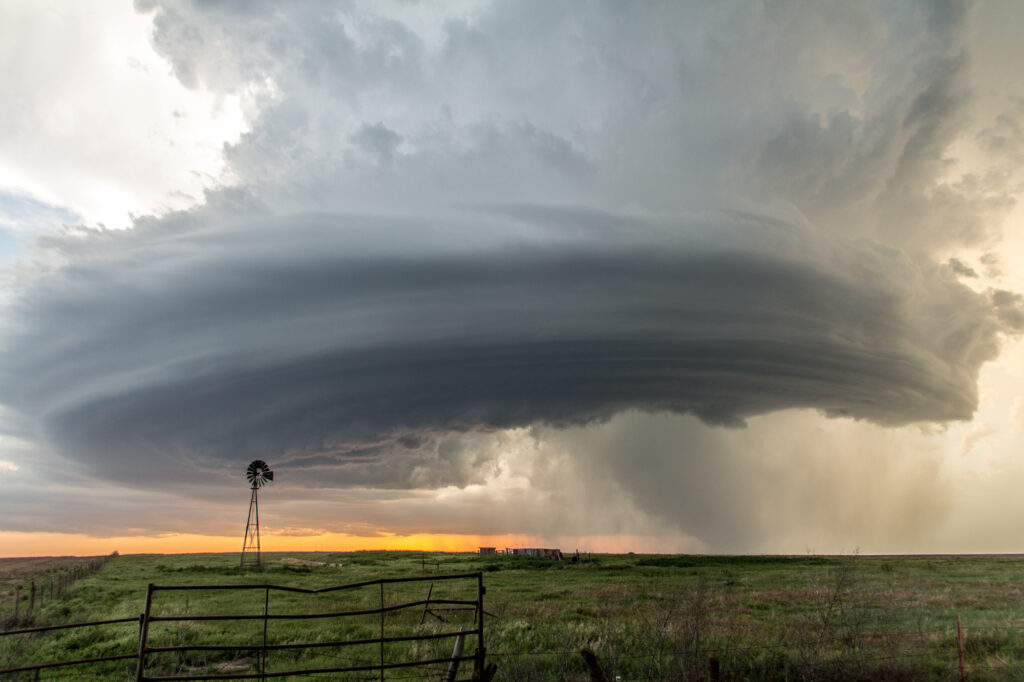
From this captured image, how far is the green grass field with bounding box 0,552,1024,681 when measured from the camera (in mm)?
23438

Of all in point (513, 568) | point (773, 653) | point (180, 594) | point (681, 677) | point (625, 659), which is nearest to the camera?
point (681, 677)

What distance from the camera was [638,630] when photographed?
3134 centimetres

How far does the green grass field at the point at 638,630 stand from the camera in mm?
23438

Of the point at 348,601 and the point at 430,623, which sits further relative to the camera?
the point at 348,601

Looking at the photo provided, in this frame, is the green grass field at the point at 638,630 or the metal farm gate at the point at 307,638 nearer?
the metal farm gate at the point at 307,638

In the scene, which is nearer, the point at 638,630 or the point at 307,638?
the point at 638,630

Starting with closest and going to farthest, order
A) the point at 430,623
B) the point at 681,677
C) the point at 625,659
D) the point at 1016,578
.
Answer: the point at 681,677
the point at 625,659
the point at 430,623
the point at 1016,578

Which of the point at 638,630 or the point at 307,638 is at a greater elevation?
the point at 638,630

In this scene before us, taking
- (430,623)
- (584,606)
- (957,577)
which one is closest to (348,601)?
(430,623)

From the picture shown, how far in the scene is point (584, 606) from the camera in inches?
1656

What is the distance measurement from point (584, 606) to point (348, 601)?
16.4 meters

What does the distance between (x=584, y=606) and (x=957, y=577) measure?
146 feet

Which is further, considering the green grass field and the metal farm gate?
the green grass field

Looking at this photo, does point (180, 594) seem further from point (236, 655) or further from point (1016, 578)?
point (1016, 578)
